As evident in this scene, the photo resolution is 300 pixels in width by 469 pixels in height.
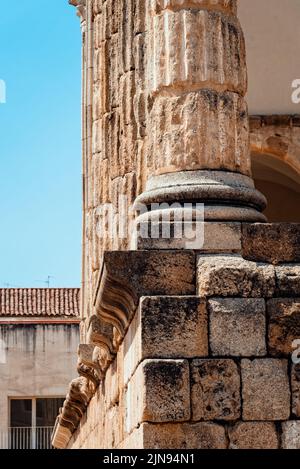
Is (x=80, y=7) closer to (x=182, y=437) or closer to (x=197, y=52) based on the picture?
(x=197, y=52)

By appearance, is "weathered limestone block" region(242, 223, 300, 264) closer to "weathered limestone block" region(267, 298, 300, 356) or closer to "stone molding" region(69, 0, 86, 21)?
"weathered limestone block" region(267, 298, 300, 356)

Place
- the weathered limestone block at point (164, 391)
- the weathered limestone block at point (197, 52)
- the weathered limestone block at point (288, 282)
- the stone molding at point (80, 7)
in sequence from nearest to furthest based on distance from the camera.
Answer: the weathered limestone block at point (164, 391) < the weathered limestone block at point (288, 282) < the weathered limestone block at point (197, 52) < the stone molding at point (80, 7)

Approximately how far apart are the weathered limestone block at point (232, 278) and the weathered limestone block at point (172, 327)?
0.11 metres

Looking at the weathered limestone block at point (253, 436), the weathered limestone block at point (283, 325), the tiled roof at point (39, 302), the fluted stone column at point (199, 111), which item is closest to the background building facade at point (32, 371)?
the tiled roof at point (39, 302)

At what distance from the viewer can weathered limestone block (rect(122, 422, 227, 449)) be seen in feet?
21.7

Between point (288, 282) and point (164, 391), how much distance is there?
95 centimetres

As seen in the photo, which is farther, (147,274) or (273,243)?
(273,243)

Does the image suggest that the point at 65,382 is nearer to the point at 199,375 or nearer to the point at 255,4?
the point at 255,4

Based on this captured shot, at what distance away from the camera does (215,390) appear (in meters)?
6.68

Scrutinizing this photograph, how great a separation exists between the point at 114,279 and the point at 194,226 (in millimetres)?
614

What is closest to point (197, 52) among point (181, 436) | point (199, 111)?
point (199, 111)

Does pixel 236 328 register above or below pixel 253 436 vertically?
above

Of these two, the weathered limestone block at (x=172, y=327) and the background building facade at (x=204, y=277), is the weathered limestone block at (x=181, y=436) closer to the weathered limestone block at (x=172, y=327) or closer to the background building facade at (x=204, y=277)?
the background building facade at (x=204, y=277)

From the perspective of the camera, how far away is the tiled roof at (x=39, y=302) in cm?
3394
